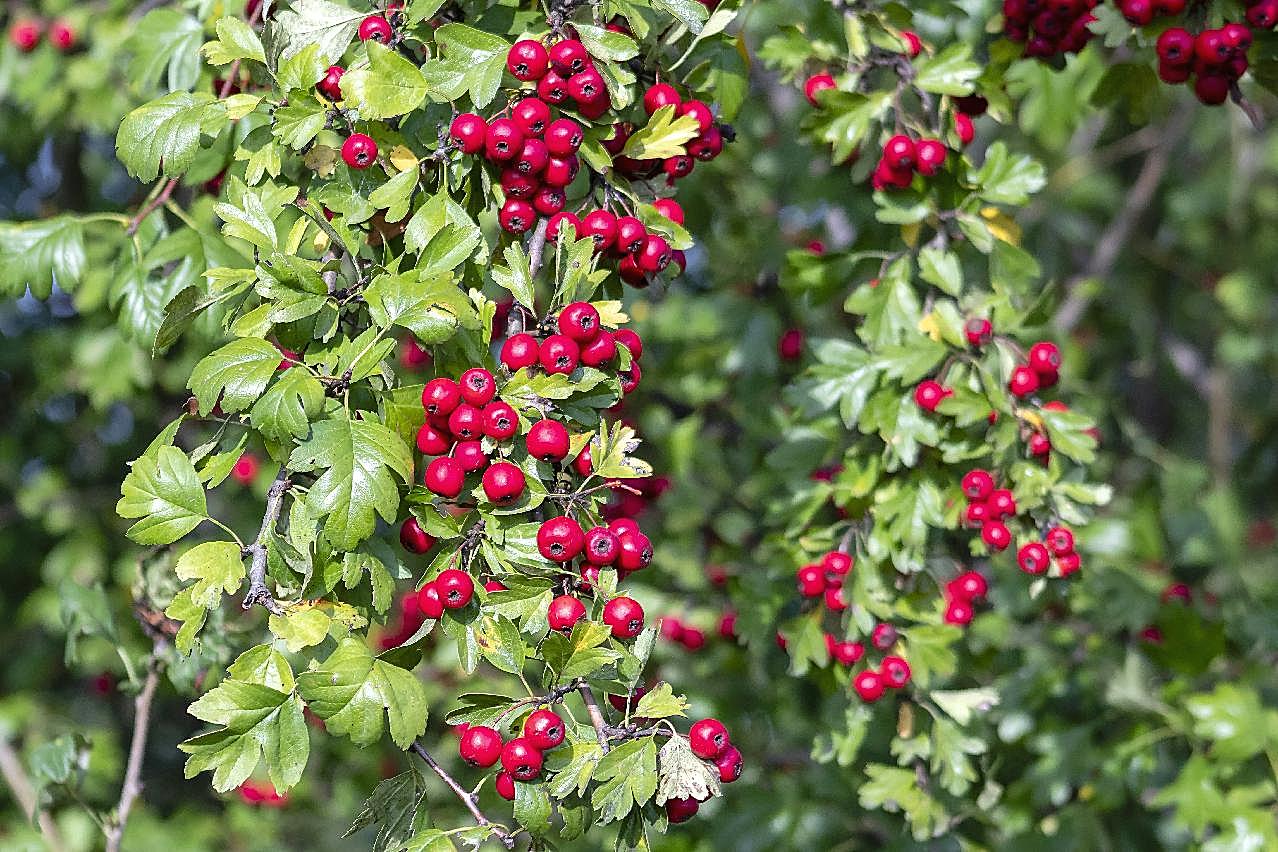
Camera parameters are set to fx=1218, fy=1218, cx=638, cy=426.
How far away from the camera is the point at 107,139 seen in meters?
3.38

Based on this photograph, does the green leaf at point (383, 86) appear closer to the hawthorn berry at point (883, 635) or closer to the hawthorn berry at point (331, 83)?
the hawthorn berry at point (331, 83)

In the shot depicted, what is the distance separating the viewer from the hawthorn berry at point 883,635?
1.95 m

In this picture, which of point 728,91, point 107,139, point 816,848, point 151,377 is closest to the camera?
point 728,91

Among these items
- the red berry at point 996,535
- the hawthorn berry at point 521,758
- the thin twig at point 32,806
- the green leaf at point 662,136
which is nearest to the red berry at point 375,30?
the green leaf at point 662,136

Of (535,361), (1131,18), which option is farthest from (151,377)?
(1131,18)

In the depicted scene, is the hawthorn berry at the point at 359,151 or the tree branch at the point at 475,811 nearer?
the tree branch at the point at 475,811

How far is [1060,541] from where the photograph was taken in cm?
186

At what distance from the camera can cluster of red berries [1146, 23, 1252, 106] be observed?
1.83 meters

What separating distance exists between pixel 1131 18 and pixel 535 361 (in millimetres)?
1152

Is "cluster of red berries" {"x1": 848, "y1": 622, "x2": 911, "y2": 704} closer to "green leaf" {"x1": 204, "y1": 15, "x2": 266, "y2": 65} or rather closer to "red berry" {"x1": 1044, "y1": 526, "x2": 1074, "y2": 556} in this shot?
"red berry" {"x1": 1044, "y1": 526, "x2": 1074, "y2": 556}

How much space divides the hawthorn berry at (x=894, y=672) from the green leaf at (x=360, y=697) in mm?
881

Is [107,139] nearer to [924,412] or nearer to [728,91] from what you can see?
[728,91]

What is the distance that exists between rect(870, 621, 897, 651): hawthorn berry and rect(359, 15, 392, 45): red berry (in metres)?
1.15

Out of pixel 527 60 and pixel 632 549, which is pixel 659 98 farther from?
pixel 632 549
